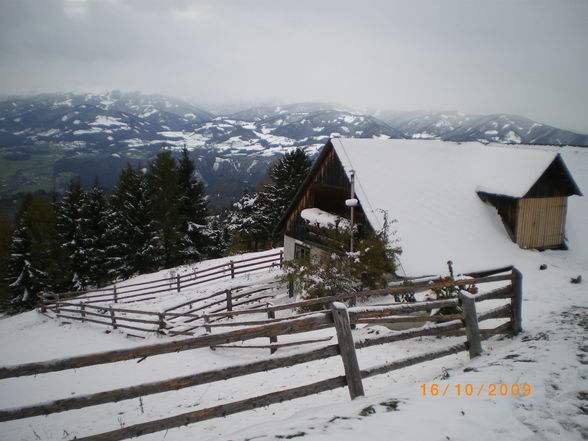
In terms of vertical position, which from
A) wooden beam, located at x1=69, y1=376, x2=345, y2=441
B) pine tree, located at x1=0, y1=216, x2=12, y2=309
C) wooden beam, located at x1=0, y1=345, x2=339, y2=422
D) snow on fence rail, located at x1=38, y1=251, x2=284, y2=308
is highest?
wooden beam, located at x1=0, y1=345, x2=339, y2=422

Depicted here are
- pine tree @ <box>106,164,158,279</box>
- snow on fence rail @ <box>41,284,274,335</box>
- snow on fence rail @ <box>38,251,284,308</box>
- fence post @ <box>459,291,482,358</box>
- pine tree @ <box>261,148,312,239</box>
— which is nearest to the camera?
fence post @ <box>459,291,482,358</box>

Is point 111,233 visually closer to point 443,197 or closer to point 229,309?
point 229,309

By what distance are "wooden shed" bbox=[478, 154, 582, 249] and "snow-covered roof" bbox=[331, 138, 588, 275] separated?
395mm

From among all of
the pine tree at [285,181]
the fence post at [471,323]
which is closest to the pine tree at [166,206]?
the pine tree at [285,181]

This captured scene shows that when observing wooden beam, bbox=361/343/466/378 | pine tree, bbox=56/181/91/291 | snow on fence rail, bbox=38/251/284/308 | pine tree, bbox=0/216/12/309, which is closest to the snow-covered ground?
wooden beam, bbox=361/343/466/378

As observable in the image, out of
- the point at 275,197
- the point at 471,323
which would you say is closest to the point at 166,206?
the point at 275,197

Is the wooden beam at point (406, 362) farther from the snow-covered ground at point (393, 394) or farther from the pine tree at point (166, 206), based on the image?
the pine tree at point (166, 206)

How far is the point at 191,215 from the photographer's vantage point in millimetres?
38250

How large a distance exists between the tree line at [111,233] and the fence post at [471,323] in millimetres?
24175

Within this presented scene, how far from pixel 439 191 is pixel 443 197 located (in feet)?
1.37

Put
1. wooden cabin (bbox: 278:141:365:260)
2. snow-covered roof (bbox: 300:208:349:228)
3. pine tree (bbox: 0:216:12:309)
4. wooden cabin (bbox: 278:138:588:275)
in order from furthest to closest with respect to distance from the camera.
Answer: pine tree (bbox: 0:216:12:309), wooden cabin (bbox: 278:141:365:260), snow-covered roof (bbox: 300:208:349:228), wooden cabin (bbox: 278:138:588:275)

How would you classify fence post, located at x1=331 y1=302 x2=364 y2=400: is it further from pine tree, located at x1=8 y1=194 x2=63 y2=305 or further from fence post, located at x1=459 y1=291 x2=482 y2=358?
pine tree, located at x1=8 y1=194 x2=63 y2=305

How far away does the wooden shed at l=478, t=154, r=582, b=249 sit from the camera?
52.9ft

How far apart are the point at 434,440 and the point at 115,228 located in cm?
3609
